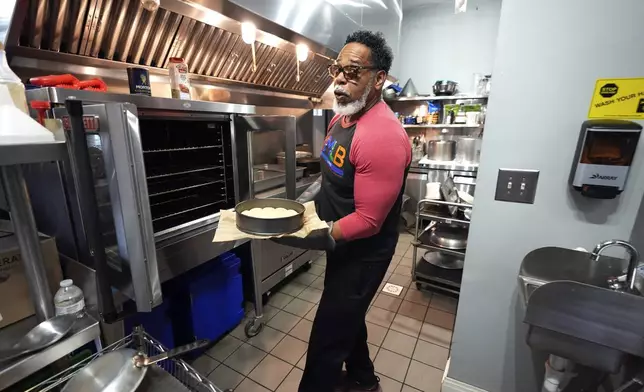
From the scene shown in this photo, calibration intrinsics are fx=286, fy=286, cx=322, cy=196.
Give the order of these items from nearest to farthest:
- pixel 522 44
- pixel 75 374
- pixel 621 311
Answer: pixel 621 311 → pixel 75 374 → pixel 522 44

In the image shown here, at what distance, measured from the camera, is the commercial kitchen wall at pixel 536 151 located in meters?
0.93

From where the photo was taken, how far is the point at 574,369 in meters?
0.90

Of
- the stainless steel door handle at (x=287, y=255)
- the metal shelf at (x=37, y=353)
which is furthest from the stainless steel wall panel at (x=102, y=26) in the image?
the stainless steel door handle at (x=287, y=255)

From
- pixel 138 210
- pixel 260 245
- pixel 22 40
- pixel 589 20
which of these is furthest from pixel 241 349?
pixel 589 20

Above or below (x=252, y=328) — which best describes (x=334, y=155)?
above

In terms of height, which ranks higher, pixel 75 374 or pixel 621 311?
pixel 621 311

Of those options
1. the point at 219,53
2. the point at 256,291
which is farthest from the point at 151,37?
the point at 256,291

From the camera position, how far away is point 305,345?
69.1 inches

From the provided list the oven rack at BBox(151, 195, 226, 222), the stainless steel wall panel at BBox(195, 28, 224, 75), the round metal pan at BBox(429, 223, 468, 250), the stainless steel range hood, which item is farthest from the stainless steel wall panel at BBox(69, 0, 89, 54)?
the round metal pan at BBox(429, 223, 468, 250)

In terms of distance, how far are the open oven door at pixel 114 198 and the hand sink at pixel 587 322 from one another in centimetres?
116

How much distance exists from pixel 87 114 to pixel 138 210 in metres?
0.33

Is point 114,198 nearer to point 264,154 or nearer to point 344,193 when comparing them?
point 344,193

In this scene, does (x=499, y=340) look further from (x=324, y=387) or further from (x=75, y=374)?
(x=75, y=374)

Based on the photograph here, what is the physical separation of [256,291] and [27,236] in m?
1.25
